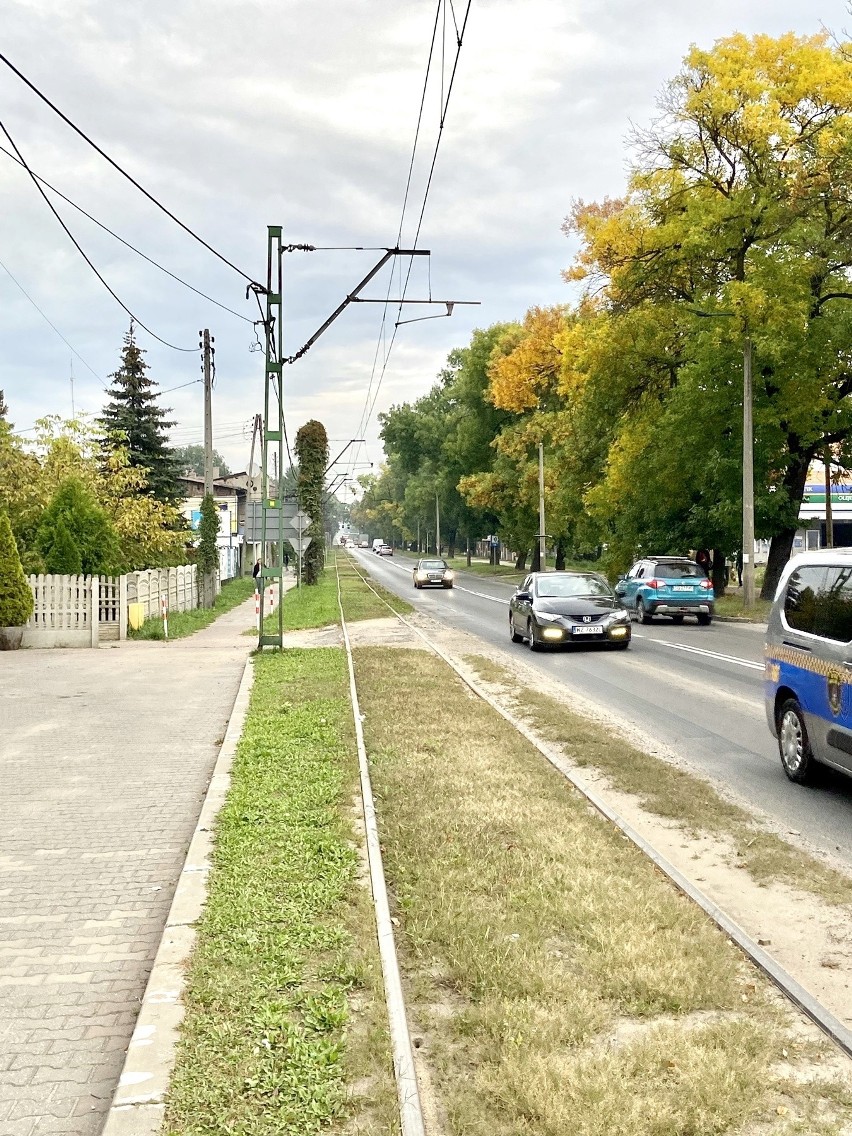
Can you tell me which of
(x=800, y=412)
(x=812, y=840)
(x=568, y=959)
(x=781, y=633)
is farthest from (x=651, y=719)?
(x=800, y=412)

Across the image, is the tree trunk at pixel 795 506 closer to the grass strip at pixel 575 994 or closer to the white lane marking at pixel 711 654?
the white lane marking at pixel 711 654

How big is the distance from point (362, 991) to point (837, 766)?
14.5 feet

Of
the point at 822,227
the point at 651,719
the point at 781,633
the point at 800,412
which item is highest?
the point at 822,227

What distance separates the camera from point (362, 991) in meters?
4.06

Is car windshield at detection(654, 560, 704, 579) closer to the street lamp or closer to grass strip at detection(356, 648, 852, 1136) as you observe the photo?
the street lamp

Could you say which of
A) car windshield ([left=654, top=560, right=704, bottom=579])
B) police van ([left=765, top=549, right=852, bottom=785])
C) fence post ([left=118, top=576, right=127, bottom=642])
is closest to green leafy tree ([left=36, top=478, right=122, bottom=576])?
fence post ([left=118, top=576, right=127, bottom=642])

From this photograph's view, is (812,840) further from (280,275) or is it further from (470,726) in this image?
(280,275)

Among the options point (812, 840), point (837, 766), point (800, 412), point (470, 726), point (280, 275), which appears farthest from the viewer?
point (800, 412)

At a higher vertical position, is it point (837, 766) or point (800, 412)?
point (800, 412)

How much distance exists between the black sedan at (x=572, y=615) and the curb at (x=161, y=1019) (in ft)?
41.6

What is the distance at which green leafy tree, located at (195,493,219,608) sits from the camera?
111 ft

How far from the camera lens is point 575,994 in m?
3.96

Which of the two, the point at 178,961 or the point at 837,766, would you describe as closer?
the point at 178,961

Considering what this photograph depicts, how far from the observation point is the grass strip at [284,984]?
3223 millimetres
